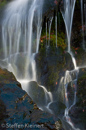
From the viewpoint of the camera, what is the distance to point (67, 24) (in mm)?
13180

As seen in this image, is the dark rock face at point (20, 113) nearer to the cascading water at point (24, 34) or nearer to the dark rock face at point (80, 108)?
the dark rock face at point (80, 108)

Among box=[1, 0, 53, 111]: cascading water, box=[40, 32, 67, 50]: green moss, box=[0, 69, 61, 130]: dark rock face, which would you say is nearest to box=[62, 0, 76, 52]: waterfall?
box=[40, 32, 67, 50]: green moss

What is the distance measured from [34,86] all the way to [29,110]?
4244mm

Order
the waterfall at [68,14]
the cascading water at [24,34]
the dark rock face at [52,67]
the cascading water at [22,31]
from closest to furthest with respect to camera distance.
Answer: the dark rock face at [52,67]
the cascading water at [24,34]
the cascading water at [22,31]
the waterfall at [68,14]

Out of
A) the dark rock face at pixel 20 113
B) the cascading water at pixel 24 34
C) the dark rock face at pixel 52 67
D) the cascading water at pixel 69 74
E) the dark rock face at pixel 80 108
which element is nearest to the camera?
the dark rock face at pixel 20 113

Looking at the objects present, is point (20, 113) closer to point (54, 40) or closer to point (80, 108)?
point (80, 108)

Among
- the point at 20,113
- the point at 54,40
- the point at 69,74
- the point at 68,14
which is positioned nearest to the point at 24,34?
the point at 54,40

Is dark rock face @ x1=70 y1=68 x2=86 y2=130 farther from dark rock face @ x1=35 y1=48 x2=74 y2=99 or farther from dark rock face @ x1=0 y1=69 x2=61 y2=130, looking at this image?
dark rock face @ x1=0 y1=69 x2=61 y2=130

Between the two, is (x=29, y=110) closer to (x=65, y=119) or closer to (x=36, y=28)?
(x=65, y=119)

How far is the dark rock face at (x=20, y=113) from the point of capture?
254 cm

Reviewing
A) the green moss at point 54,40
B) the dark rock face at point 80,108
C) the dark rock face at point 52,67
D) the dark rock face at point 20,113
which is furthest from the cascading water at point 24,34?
the dark rock face at point 20,113

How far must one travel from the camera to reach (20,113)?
2.84 metres

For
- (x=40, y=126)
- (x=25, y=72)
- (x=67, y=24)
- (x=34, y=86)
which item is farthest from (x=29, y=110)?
(x=67, y=24)

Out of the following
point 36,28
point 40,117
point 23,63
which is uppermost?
point 36,28
